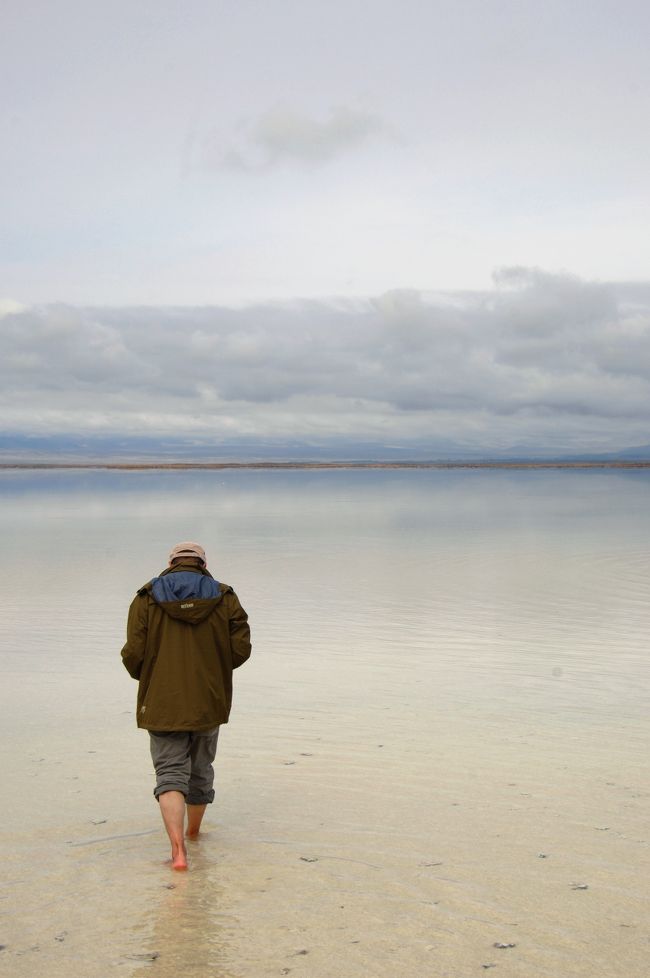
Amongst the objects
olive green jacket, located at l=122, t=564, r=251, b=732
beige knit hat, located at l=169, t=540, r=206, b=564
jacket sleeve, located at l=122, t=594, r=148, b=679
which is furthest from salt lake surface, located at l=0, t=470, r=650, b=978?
beige knit hat, located at l=169, t=540, r=206, b=564

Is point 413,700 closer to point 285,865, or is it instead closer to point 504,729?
point 504,729

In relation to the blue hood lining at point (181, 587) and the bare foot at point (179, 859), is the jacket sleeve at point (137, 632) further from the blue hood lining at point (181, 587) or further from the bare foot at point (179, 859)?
the bare foot at point (179, 859)

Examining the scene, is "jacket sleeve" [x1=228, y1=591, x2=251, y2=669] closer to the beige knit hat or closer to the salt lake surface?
the beige knit hat

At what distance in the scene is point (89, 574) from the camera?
19938mm

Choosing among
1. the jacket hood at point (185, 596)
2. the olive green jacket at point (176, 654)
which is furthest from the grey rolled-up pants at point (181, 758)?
the jacket hood at point (185, 596)

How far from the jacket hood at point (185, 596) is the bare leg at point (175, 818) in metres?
1.04

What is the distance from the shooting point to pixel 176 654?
5.75 m

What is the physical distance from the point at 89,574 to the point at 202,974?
15868 mm

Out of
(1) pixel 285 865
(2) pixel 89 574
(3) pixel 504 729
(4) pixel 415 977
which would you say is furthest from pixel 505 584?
(4) pixel 415 977

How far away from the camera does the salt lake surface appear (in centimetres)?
496

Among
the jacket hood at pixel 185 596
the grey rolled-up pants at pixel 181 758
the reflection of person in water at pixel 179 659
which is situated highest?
the jacket hood at pixel 185 596

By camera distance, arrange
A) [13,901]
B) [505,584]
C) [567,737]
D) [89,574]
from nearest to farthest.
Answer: [13,901] → [567,737] → [505,584] → [89,574]

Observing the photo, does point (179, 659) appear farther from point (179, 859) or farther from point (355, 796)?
point (355, 796)

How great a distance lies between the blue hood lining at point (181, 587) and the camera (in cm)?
570
